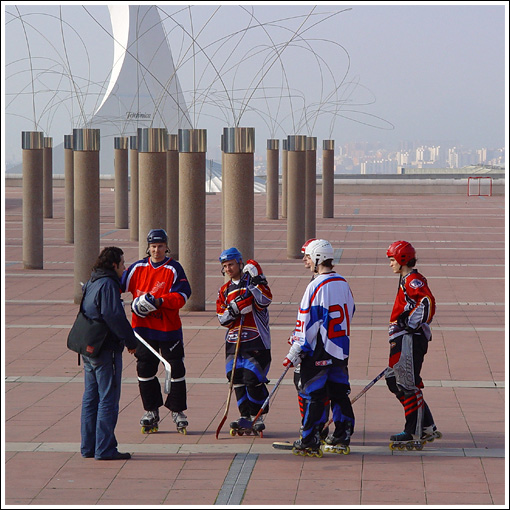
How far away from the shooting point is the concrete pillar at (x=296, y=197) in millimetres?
19656

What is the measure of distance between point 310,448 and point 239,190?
23.7 feet

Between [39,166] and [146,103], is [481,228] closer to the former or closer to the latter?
[39,166]

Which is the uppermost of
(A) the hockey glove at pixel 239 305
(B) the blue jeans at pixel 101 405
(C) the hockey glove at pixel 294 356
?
(A) the hockey glove at pixel 239 305

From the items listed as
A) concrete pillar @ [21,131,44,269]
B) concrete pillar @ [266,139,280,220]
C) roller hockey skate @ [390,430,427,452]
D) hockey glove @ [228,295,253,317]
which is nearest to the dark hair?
hockey glove @ [228,295,253,317]

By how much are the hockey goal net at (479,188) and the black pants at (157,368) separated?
3886 cm

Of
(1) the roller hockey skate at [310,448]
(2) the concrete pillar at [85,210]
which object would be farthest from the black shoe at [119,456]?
(2) the concrete pillar at [85,210]

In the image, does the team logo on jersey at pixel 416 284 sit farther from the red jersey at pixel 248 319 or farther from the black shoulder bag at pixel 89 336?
the black shoulder bag at pixel 89 336

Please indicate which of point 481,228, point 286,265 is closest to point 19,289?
point 286,265

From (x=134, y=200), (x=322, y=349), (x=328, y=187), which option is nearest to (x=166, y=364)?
(x=322, y=349)

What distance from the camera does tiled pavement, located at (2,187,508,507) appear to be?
5926 mm

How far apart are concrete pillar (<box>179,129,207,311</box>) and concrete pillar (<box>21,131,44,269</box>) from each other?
16.3 ft

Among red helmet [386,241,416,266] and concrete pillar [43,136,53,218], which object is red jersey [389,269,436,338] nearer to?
red helmet [386,241,416,266]

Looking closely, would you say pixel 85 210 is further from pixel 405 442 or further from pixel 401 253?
pixel 405 442

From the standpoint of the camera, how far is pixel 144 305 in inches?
280
